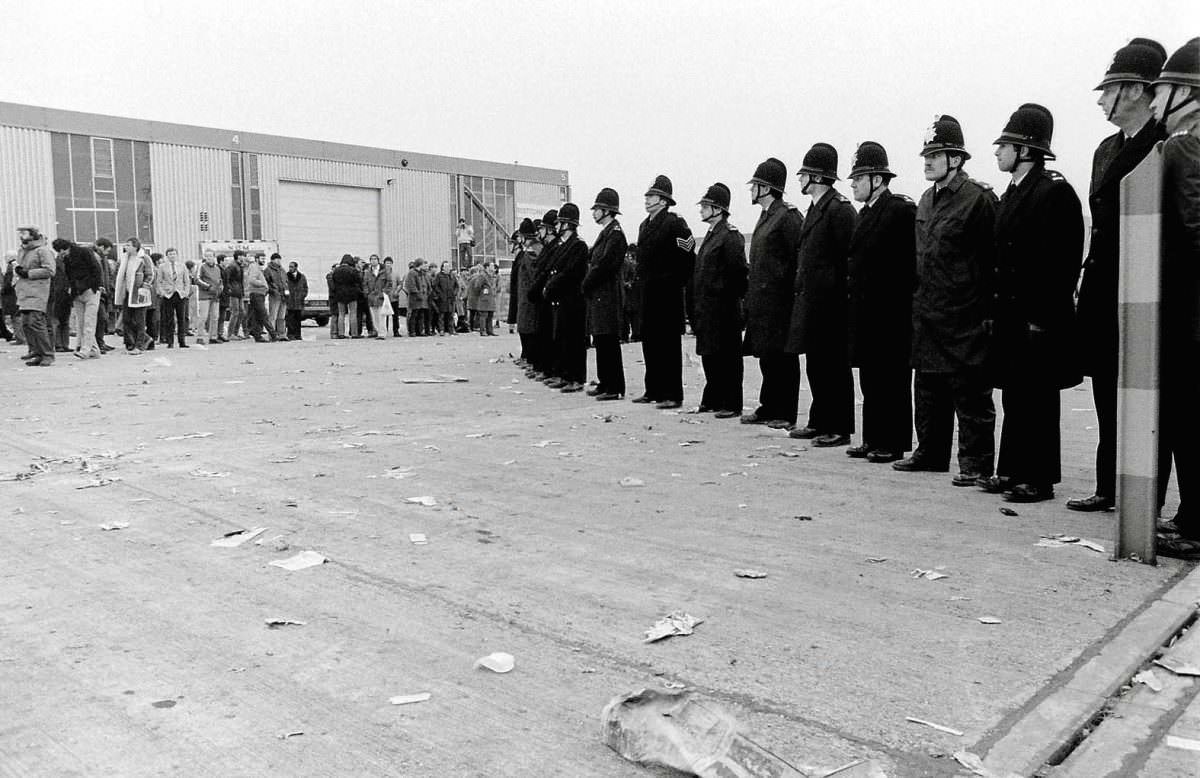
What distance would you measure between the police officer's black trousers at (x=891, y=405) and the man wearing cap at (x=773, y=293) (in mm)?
1452

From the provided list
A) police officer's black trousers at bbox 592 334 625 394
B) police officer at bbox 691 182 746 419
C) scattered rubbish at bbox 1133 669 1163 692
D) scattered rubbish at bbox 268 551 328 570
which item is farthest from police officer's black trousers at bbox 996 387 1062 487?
police officer's black trousers at bbox 592 334 625 394

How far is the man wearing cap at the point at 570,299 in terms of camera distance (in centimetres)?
1153

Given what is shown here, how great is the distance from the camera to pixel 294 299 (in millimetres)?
23109

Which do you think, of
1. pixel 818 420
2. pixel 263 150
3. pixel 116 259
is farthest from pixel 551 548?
pixel 263 150

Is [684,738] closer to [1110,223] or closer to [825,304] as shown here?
[1110,223]

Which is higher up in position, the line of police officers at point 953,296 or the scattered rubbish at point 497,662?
the line of police officers at point 953,296

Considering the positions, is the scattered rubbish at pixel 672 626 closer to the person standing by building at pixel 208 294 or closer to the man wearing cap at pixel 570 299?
the man wearing cap at pixel 570 299

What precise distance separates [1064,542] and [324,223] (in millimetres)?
39244

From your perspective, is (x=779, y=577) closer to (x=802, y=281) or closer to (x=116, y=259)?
(x=802, y=281)

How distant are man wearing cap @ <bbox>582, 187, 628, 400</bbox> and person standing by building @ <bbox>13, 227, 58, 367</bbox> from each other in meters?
8.65

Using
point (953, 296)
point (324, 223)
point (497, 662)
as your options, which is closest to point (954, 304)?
point (953, 296)

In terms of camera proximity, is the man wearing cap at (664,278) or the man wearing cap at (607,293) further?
the man wearing cap at (607,293)

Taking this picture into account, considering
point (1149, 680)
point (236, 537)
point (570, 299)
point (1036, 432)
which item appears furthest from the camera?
point (570, 299)

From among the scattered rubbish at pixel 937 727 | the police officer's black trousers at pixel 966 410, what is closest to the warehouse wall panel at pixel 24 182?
the police officer's black trousers at pixel 966 410
